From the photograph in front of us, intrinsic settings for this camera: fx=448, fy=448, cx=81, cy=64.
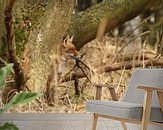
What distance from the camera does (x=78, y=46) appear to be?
5969mm

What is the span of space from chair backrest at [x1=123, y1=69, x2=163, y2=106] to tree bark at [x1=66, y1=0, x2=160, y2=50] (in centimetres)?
208

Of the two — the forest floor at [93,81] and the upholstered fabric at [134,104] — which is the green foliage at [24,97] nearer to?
the upholstered fabric at [134,104]

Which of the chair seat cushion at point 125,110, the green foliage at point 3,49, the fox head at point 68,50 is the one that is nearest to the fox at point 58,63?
the fox head at point 68,50

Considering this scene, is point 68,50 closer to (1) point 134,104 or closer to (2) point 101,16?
(2) point 101,16

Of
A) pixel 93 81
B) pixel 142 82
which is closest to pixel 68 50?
pixel 93 81

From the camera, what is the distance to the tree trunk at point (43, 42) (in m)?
5.35

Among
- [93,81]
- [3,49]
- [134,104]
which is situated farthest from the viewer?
[93,81]

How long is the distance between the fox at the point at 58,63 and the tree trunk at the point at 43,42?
6cm

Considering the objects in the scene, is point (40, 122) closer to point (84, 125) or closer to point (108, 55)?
point (84, 125)

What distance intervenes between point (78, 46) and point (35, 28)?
2.71ft

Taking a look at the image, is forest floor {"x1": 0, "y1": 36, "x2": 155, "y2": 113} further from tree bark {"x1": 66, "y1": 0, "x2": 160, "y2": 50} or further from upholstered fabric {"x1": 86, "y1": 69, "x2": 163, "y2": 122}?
upholstered fabric {"x1": 86, "y1": 69, "x2": 163, "y2": 122}

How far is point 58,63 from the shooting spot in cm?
541

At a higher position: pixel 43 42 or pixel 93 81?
pixel 43 42

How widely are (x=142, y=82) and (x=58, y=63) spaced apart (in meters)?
1.78
